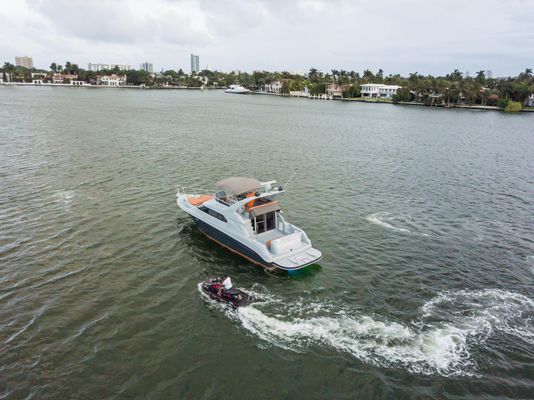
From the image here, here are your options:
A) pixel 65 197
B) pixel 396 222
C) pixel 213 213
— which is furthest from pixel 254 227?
pixel 65 197

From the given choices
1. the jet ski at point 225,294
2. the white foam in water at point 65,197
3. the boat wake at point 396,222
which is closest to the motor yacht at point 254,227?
the jet ski at point 225,294

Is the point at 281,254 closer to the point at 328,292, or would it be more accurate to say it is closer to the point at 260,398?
the point at 328,292

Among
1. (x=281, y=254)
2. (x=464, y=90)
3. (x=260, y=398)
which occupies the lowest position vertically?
(x=260, y=398)

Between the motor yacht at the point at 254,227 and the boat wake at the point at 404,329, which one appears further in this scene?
the motor yacht at the point at 254,227

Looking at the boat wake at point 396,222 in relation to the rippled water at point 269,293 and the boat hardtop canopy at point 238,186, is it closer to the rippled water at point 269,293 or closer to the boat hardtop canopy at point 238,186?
the rippled water at point 269,293

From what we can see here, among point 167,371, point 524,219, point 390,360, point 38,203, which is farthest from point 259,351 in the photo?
point 524,219

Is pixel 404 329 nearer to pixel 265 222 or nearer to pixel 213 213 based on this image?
pixel 265 222
